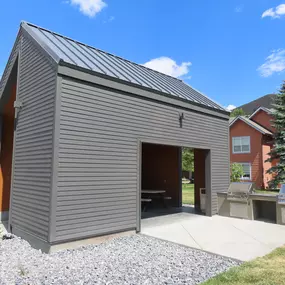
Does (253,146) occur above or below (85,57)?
below

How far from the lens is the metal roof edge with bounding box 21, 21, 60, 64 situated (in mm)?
5441

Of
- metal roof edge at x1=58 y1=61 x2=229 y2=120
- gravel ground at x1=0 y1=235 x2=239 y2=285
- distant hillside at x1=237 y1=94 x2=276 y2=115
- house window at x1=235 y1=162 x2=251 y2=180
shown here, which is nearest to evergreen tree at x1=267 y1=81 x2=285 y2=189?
house window at x1=235 y1=162 x2=251 y2=180

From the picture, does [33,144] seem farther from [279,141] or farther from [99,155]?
[279,141]

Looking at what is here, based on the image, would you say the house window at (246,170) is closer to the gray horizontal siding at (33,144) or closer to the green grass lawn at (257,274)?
the green grass lawn at (257,274)

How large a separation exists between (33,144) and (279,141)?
59.0 ft

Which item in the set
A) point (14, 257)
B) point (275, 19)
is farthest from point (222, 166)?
point (275, 19)

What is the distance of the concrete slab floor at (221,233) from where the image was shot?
17.1 feet

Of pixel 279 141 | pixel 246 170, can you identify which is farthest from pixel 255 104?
pixel 279 141

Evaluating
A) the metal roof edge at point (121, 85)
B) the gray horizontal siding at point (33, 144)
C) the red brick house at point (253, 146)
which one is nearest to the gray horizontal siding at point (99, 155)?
the metal roof edge at point (121, 85)

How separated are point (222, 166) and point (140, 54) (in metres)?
8.63

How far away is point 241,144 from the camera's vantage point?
74.6ft

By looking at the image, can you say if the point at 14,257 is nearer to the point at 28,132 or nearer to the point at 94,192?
the point at 94,192

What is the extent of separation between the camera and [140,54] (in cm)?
1500

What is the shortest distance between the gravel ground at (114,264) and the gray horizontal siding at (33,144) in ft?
2.11
